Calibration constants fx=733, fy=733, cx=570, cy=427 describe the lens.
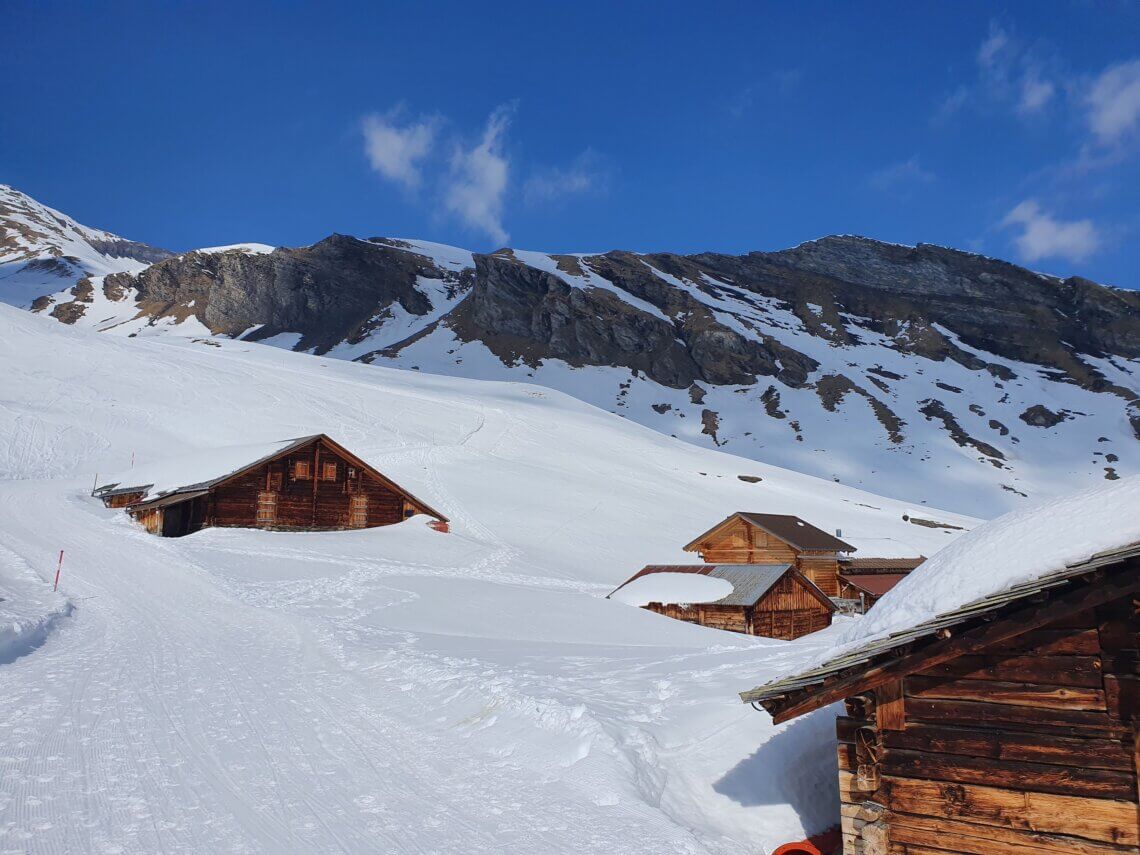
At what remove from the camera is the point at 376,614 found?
21125 millimetres

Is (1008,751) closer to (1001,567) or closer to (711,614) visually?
(1001,567)

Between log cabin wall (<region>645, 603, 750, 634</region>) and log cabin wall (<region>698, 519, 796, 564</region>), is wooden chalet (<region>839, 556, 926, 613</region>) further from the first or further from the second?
log cabin wall (<region>645, 603, 750, 634</region>)

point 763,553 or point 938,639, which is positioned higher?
point 763,553

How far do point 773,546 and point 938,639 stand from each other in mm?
37091

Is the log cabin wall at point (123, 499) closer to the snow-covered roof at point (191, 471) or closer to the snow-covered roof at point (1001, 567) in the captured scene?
the snow-covered roof at point (191, 471)

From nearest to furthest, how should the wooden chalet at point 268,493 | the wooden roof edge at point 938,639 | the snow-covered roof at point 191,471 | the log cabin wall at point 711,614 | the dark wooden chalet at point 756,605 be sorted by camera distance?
1. the wooden roof edge at point 938,639
2. the log cabin wall at point 711,614
3. the dark wooden chalet at point 756,605
4. the wooden chalet at point 268,493
5. the snow-covered roof at point 191,471

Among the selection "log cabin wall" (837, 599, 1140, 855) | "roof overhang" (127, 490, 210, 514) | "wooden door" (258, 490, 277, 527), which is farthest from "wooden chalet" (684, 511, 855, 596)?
"log cabin wall" (837, 599, 1140, 855)

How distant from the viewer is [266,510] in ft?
127

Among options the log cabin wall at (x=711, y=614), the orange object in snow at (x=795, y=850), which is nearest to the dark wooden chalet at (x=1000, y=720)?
the orange object in snow at (x=795, y=850)

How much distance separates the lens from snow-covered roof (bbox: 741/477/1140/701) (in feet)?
20.0

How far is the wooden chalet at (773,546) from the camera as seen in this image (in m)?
41.9

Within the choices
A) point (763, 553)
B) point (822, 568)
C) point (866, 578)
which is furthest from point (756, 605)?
point (866, 578)

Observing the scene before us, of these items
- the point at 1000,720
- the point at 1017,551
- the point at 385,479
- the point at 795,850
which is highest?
the point at 385,479

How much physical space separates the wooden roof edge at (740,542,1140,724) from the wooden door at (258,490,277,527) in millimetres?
35982
